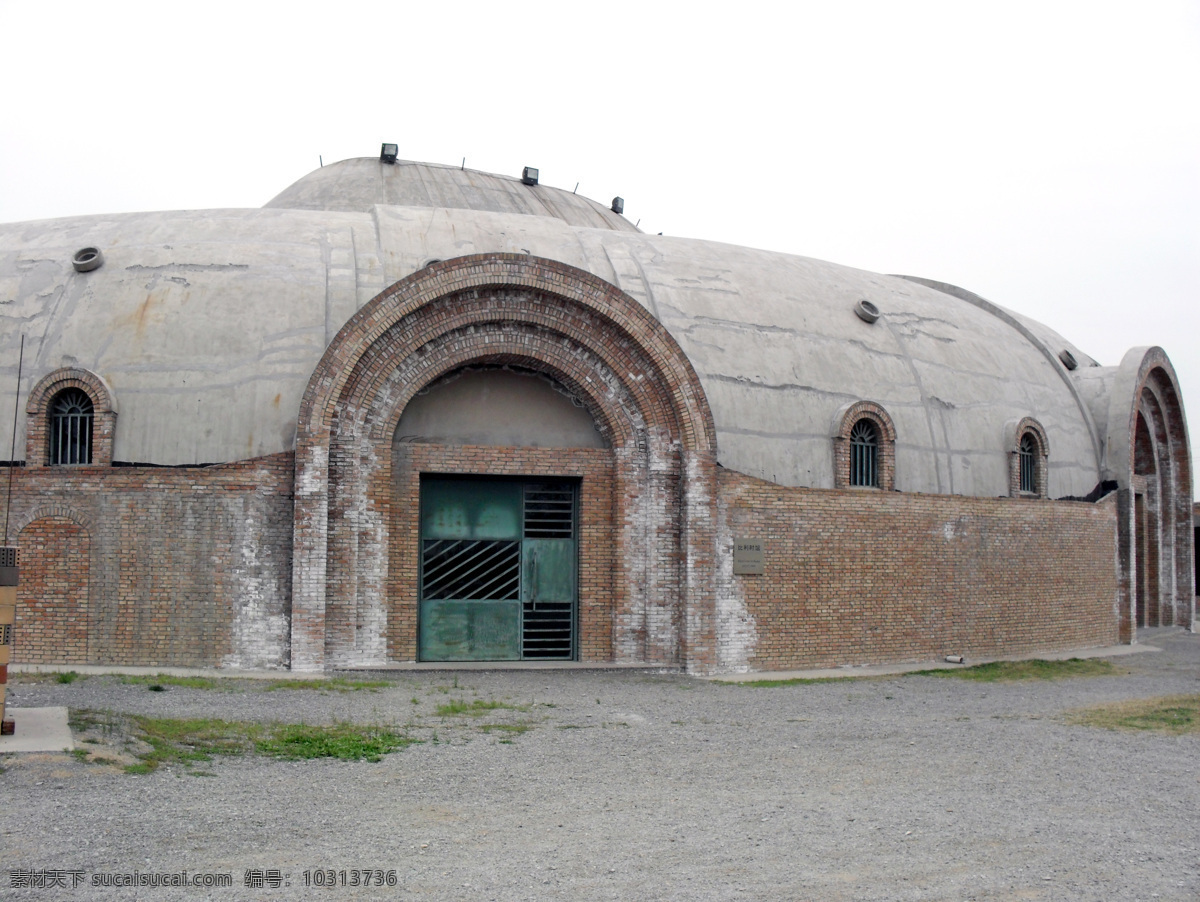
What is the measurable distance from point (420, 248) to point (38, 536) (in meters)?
6.45

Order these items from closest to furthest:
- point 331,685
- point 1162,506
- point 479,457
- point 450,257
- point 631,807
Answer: point 631,807
point 331,685
point 479,457
point 450,257
point 1162,506

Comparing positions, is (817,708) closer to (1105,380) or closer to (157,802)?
(157,802)

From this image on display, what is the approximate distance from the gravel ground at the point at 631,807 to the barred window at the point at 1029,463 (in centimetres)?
802

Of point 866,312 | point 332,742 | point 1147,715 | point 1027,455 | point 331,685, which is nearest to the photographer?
point 332,742

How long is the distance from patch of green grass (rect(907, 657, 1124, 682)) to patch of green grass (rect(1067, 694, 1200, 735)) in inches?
82.5

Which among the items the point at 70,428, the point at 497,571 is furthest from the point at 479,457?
the point at 70,428

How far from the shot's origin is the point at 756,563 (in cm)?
1512

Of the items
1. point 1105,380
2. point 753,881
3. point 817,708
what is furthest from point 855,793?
point 1105,380

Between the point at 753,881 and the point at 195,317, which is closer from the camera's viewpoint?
the point at 753,881

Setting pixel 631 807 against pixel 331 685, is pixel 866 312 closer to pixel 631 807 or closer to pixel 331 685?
pixel 331 685

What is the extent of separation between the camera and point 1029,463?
754 inches

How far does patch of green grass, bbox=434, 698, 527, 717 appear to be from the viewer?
11195 millimetres

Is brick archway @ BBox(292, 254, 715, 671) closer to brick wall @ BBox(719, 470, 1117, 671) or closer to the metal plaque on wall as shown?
the metal plaque on wall

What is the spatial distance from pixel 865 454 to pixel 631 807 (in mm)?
10267
